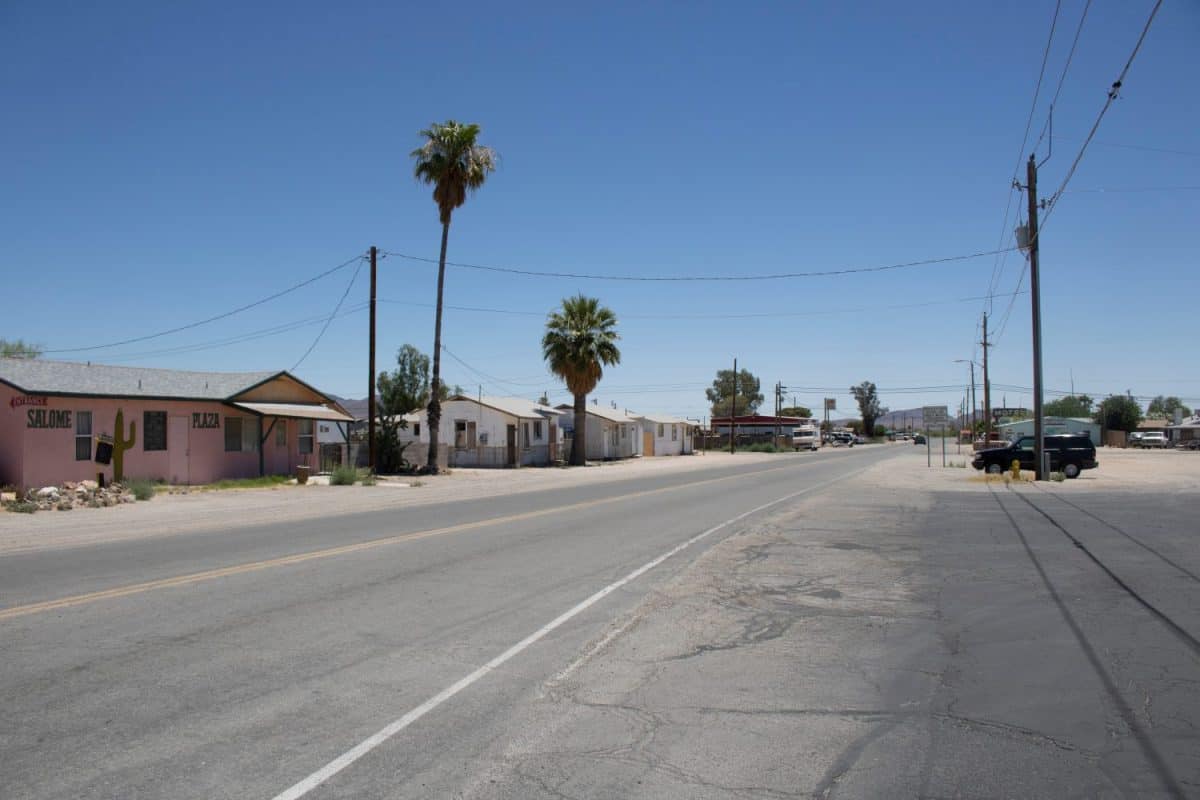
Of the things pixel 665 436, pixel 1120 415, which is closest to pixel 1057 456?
pixel 665 436

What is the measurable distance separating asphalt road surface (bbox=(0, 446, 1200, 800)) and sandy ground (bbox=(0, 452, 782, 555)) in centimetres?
299

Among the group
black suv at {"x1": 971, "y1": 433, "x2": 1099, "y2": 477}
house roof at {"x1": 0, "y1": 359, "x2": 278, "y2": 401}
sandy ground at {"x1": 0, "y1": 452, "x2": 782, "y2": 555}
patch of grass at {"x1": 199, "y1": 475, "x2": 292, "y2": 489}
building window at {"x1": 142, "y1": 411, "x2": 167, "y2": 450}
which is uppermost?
house roof at {"x1": 0, "y1": 359, "x2": 278, "y2": 401}

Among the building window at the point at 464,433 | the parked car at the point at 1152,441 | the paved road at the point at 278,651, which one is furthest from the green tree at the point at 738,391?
the paved road at the point at 278,651

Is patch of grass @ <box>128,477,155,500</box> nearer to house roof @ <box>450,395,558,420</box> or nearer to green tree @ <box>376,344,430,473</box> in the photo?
Answer: house roof @ <box>450,395,558,420</box>

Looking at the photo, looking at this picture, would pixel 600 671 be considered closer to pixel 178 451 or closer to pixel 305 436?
Result: pixel 178 451

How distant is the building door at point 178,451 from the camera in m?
28.9

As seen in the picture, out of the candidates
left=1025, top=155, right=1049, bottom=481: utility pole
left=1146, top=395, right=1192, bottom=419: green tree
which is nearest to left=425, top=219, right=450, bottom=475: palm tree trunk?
left=1025, top=155, right=1049, bottom=481: utility pole

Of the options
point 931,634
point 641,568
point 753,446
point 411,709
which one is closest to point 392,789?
point 411,709

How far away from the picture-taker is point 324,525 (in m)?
17.6

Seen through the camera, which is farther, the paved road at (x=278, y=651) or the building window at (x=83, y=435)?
the building window at (x=83, y=435)

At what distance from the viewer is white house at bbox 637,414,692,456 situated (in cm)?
7056

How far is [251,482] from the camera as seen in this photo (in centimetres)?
3003

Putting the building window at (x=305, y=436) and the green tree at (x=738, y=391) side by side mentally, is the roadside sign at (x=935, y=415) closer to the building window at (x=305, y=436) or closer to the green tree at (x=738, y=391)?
the building window at (x=305, y=436)

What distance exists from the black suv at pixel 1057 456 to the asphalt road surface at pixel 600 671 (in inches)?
880
